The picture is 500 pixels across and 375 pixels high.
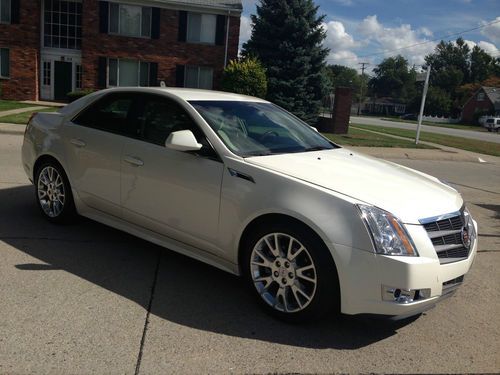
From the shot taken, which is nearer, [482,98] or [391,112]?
[482,98]

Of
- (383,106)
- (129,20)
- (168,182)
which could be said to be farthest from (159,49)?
(383,106)

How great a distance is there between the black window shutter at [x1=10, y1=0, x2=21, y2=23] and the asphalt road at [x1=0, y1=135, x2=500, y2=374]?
24.1m

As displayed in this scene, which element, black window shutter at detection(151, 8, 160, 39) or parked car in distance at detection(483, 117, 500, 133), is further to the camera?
parked car in distance at detection(483, 117, 500, 133)

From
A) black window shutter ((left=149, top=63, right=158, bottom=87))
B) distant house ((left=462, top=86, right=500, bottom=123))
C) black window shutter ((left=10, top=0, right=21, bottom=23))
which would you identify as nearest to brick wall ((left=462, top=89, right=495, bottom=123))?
distant house ((left=462, top=86, right=500, bottom=123))

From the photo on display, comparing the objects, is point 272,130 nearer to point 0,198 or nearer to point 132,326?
point 132,326

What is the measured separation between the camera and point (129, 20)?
85.7 feet

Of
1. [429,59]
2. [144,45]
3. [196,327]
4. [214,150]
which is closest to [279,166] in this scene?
[214,150]

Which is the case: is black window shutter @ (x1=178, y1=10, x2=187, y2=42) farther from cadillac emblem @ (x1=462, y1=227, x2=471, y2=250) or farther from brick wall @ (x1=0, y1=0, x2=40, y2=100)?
cadillac emblem @ (x1=462, y1=227, x2=471, y2=250)

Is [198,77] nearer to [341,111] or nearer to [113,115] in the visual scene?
[341,111]

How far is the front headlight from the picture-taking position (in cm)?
318

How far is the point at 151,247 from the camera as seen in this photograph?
199 inches

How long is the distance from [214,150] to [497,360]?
2468 millimetres

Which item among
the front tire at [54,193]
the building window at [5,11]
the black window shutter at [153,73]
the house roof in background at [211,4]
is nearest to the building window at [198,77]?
the black window shutter at [153,73]

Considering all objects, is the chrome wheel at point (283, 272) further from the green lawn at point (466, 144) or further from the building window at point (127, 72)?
the building window at point (127, 72)
